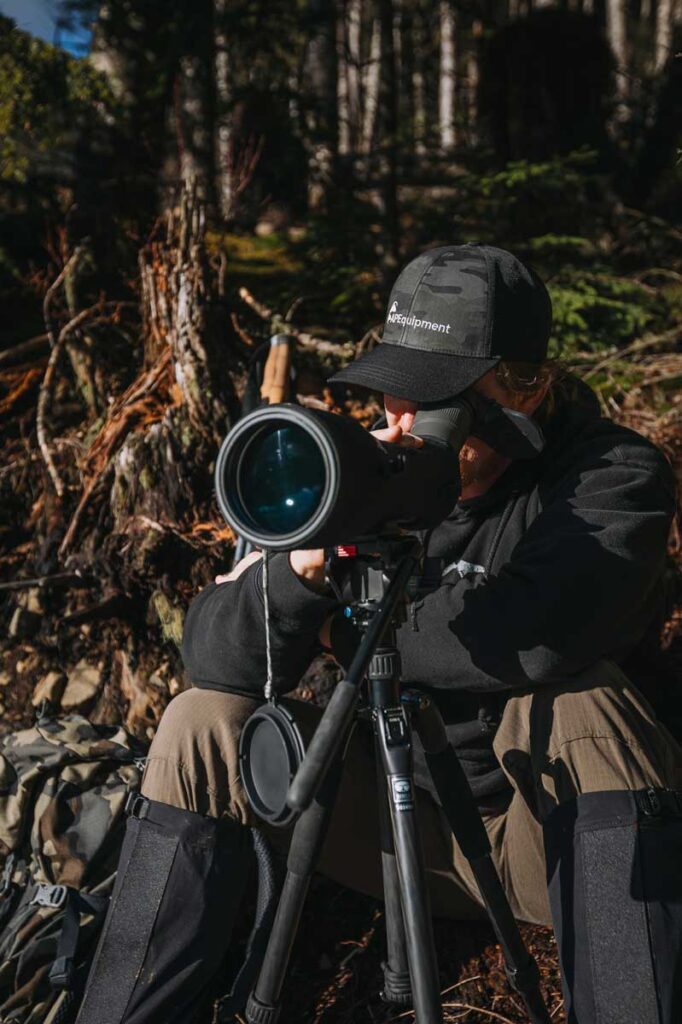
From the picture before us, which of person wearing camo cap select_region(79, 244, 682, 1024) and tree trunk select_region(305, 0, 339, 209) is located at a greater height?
tree trunk select_region(305, 0, 339, 209)

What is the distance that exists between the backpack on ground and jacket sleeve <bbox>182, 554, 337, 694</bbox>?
551 millimetres

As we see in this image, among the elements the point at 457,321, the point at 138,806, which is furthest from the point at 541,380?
the point at 138,806

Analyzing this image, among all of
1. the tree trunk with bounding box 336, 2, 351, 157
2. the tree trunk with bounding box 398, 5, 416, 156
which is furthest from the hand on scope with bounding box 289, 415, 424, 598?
the tree trunk with bounding box 398, 5, 416, 156

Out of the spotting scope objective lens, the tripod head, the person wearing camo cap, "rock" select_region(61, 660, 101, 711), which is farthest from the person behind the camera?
"rock" select_region(61, 660, 101, 711)

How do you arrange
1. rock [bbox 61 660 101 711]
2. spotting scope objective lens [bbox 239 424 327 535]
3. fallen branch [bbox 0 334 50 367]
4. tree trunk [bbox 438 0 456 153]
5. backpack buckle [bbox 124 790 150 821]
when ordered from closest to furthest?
1. spotting scope objective lens [bbox 239 424 327 535]
2. backpack buckle [bbox 124 790 150 821]
3. rock [bbox 61 660 101 711]
4. fallen branch [bbox 0 334 50 367]
5. tree trunk [bbox 438 0 456 153]

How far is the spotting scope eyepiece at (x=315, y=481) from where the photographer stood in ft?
4.19

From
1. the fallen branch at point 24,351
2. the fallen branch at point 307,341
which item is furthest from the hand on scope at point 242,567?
the fallen branch at point 24,351

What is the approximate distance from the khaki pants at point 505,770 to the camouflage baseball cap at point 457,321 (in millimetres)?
687

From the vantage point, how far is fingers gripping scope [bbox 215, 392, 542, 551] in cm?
128

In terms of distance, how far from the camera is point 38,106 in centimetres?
602

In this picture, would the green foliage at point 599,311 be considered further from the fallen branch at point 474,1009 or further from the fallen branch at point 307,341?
the fallen branch at point 474,1009

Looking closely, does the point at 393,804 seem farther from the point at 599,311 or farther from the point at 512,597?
the point at 599,311

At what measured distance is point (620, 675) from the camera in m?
1.84

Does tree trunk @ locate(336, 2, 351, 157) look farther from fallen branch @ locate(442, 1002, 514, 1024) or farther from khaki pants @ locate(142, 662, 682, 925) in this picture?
fallen branch @ locate(442, 1002, 514, 1024)
